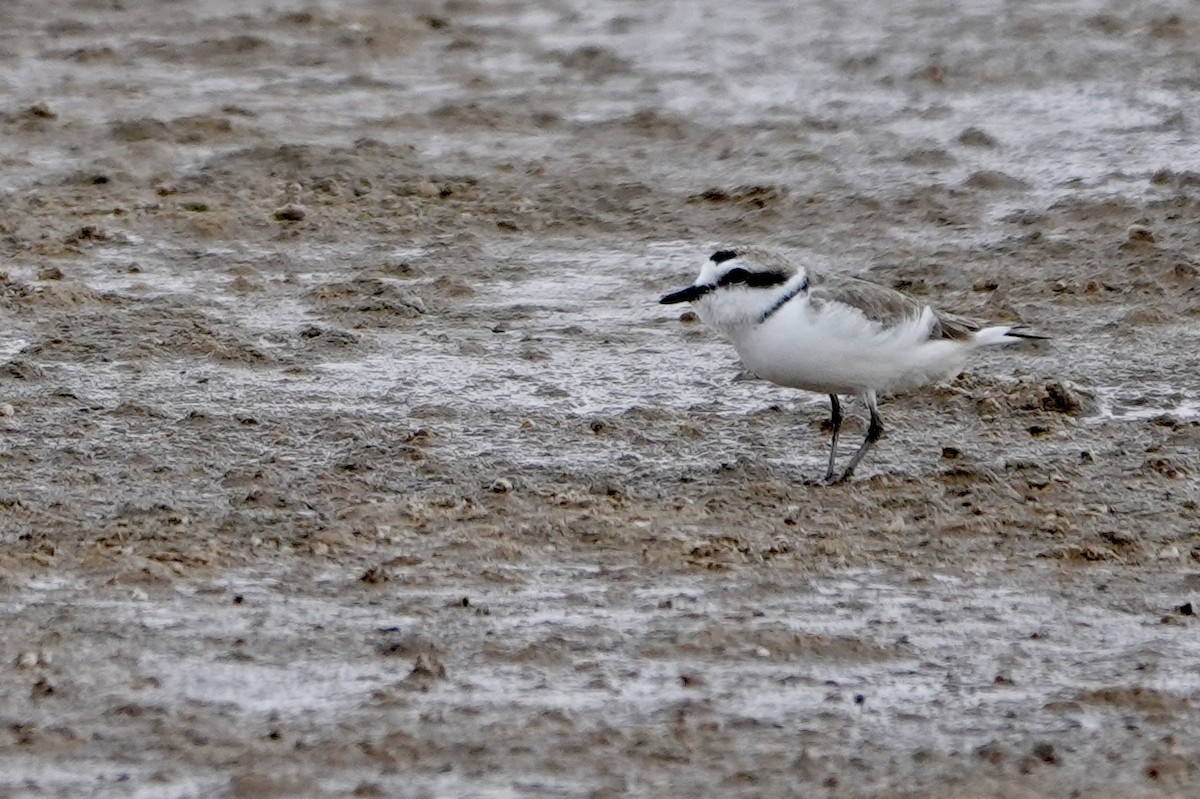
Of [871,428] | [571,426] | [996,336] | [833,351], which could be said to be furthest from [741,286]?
[996,336]

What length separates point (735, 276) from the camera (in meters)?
8.19

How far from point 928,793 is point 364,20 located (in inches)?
459

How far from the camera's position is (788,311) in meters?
8.12

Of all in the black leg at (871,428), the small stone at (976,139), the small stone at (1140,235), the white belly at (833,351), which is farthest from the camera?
the small stone at (976,139)

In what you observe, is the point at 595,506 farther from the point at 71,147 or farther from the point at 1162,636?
the point at 71,147

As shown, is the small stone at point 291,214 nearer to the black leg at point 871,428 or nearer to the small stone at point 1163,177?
the black leg at point 871,428

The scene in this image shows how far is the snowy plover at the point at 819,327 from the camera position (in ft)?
26.6

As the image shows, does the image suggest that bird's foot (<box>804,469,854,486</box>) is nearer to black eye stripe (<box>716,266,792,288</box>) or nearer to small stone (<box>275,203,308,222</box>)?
black eye stripe (<box>716,266,792,288</box>)

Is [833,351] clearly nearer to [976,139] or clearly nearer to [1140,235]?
[1140,235]

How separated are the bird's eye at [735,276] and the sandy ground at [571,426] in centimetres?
69

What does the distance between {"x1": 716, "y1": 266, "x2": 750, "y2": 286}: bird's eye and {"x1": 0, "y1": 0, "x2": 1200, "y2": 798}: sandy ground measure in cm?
69

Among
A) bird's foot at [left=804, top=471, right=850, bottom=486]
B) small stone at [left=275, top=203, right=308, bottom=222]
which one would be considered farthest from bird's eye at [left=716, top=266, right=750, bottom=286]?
small stone at [left=275, top=203, right=308, bottom=222]

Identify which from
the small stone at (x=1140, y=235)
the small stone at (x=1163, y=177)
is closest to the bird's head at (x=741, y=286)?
the small stone at (x=1140, y=235)

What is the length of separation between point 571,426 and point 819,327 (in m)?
1.16
